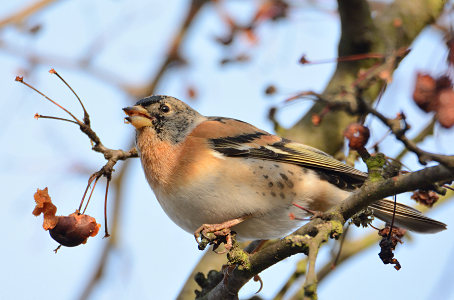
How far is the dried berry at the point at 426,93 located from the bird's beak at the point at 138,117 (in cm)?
276

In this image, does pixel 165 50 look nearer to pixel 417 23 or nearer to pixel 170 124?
pixel 170 124

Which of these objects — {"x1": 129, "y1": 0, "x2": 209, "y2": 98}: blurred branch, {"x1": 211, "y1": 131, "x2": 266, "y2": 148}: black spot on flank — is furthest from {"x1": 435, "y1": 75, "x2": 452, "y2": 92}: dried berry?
{"x1": 129, "y1": 0, "x2": 209, "y2": 98}: blurred branch

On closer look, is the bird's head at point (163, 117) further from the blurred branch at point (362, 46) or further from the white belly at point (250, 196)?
the blurred branch at point (362, 46)

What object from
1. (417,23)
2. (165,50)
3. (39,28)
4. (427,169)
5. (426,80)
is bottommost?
(427,169)

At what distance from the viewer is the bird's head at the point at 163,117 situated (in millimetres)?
4750

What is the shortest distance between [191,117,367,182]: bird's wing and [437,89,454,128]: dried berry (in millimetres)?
2072

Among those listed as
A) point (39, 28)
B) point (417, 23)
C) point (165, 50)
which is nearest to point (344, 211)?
point (417, 23)

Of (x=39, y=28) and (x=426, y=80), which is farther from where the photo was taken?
(x=39, y=28)

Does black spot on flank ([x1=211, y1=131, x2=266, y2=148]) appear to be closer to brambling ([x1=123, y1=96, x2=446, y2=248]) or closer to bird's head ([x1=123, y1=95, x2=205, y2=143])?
brambling ([x1=123, y1=96, x2=446, y2=248])

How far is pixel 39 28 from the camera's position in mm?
5219

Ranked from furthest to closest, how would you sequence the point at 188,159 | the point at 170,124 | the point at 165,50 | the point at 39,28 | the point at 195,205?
the point at 165,50 < the point at 39,28 < the point at 170,124 < the point at 188,159 < the point at 195,205

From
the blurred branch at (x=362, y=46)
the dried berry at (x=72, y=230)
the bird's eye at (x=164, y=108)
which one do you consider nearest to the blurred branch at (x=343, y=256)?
the blurred branch at (x=362, y=46)

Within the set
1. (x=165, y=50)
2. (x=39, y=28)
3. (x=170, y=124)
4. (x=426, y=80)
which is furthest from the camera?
(x=165, y=50)

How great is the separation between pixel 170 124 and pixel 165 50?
2.13 metres
